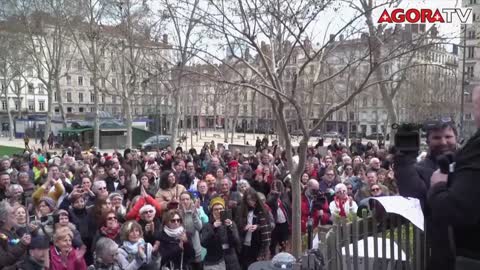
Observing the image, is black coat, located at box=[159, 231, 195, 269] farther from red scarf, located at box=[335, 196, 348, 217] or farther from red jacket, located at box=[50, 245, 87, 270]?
red scarf, located at box=[335, 196, 348, 217]

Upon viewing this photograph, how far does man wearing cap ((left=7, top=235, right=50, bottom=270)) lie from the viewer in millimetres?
4805

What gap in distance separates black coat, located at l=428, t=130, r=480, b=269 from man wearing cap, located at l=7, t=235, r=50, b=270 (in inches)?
163

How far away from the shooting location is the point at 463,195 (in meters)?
2.06

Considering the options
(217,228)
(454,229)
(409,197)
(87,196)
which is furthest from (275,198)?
(454,229)

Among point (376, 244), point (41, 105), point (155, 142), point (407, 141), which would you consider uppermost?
point (41, 105)

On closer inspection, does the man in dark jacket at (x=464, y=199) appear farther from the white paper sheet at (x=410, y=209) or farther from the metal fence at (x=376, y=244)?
the metal fence at (x=376, y=244)

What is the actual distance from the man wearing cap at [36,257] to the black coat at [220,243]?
82.3 inches

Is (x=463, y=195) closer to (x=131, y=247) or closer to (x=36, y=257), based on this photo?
(x=131, y=247)

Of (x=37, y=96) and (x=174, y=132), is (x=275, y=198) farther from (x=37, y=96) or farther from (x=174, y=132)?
(x=37, y=96)

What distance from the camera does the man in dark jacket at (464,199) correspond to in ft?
6.73

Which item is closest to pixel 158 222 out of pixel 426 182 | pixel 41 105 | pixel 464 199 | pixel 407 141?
pixel 426 182

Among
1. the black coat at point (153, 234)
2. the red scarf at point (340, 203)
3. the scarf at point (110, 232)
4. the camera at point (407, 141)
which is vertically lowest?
the black coat at point (153, 234)

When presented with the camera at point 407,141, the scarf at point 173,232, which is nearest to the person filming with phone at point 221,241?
the scarf at point 173,232

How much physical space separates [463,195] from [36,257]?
4368 mm
